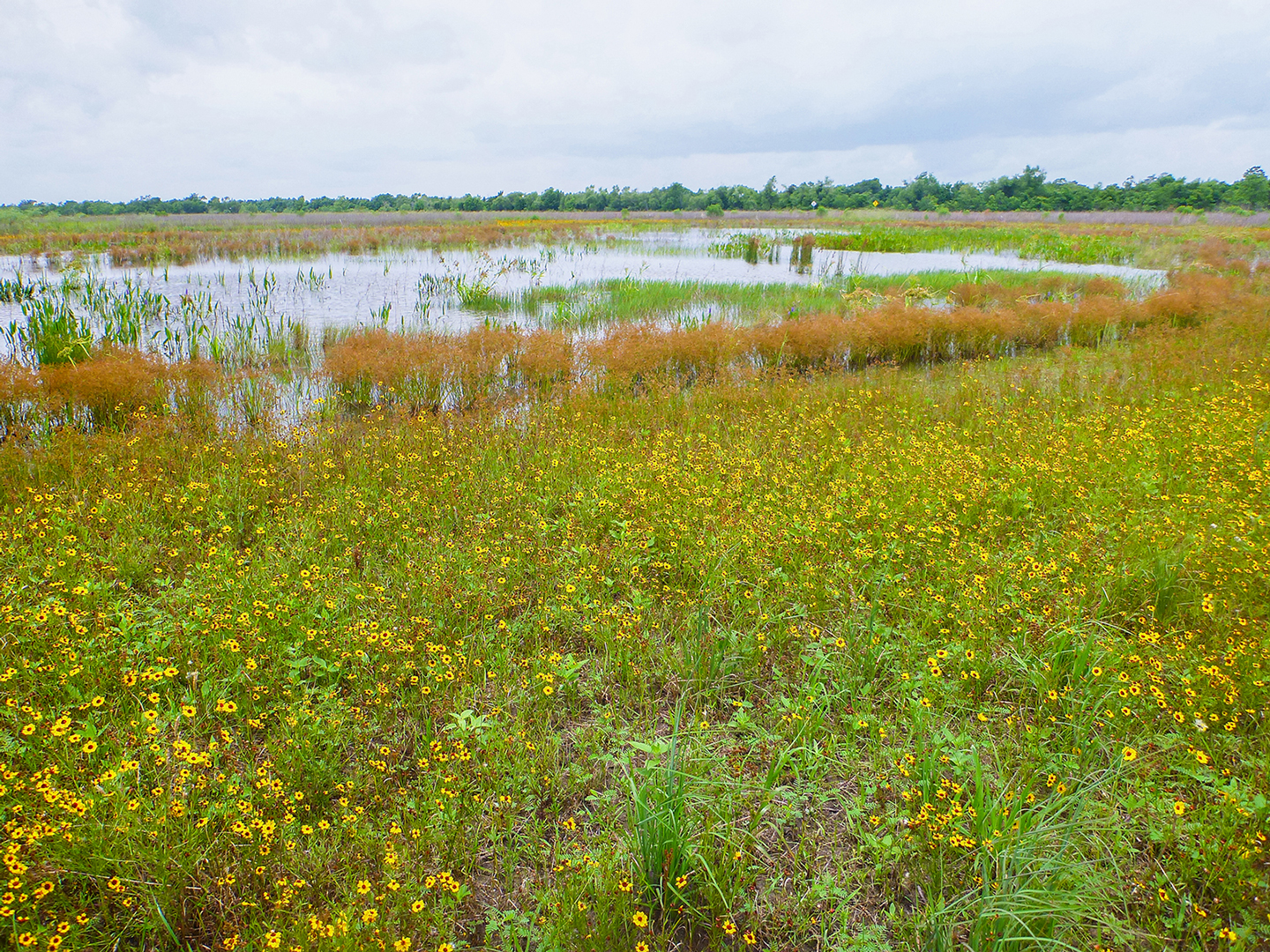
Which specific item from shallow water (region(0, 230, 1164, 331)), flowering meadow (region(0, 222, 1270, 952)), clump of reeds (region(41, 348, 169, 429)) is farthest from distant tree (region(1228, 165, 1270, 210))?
clump of reeds (region(41, 348, 169, 429))

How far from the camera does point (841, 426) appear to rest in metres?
6.71

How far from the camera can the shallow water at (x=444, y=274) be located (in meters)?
12.7

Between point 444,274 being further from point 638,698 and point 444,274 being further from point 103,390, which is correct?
point 638,698

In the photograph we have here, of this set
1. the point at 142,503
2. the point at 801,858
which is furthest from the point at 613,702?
the point at 142,503

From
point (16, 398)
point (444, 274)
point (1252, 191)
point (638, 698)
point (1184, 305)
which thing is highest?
point (1252, 191)

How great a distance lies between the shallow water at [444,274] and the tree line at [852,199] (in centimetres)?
3364

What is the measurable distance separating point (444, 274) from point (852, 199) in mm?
58033

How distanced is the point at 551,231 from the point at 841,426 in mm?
27178

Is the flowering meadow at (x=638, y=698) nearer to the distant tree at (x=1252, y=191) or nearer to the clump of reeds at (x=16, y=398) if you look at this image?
the clump of reeds at (x=16, y=398)

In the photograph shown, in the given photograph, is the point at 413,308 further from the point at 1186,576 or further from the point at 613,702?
the point at 1186,576

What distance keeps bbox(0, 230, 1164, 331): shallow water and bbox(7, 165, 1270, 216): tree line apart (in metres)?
33.6

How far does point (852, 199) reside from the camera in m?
63.2

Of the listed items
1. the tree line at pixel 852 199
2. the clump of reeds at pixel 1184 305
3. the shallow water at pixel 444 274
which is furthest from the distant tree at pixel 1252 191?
the clump of reeds at pixel 1184 305

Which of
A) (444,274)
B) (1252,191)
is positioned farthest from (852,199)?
(444,274)
